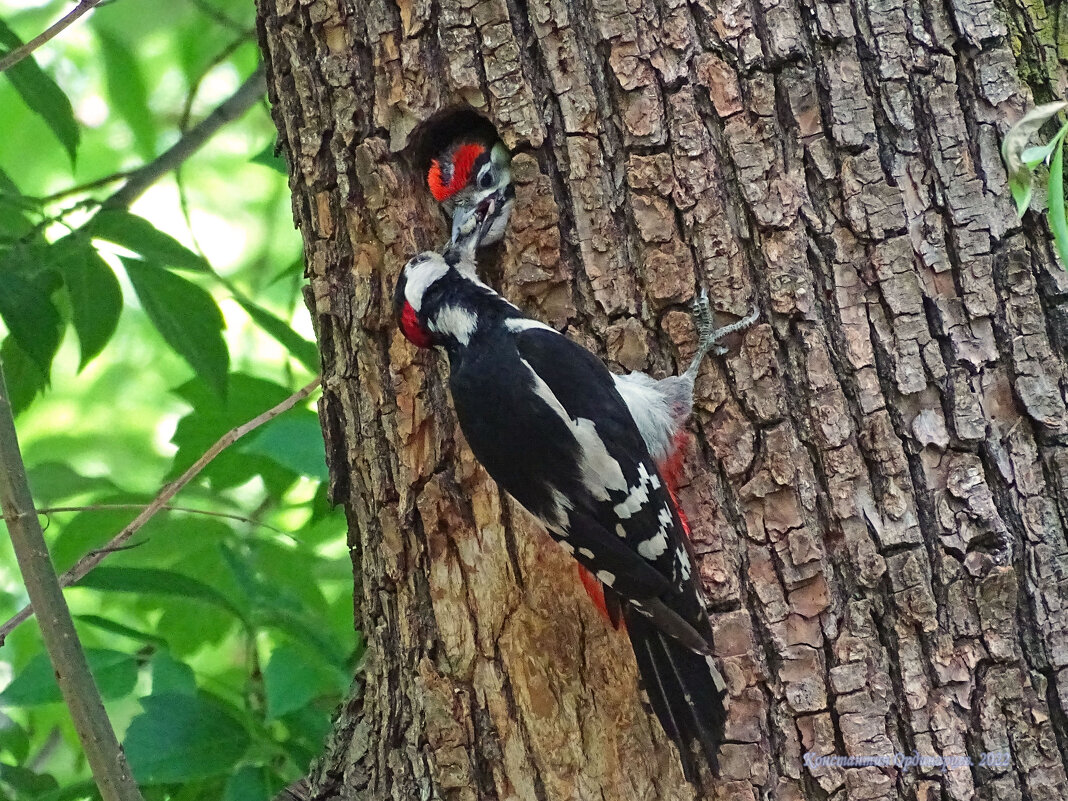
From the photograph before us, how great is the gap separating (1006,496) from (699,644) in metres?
0.58

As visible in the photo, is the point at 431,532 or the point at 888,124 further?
the point at 431,532

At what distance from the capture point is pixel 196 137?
2.95m

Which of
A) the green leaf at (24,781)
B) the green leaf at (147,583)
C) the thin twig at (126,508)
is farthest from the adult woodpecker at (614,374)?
the green leaf at (24,781)

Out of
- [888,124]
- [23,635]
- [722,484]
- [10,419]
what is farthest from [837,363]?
[23,635]

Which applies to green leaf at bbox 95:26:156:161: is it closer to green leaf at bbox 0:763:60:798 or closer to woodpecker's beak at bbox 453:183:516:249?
woodpecker's beak at bbox 453:183:516:249

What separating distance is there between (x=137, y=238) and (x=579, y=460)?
1.07m

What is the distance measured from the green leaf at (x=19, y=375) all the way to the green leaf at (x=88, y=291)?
6.5 inches

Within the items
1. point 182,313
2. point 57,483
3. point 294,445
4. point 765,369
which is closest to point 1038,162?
point 765,369

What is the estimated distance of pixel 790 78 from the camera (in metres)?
1.81

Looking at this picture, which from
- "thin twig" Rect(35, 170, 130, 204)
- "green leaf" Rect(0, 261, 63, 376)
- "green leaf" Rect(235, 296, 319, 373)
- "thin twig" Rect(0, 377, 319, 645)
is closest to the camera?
"thin twig" Rect(0, 377, 319, 645)

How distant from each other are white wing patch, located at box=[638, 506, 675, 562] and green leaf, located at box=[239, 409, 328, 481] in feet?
2.46

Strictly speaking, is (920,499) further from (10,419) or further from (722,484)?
(10,419)

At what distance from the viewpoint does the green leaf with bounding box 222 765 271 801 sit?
1.97m

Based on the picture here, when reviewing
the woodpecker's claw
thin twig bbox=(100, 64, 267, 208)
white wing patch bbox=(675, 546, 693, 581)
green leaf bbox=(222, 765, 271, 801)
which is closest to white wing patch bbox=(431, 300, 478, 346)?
the woodpecker's claw
